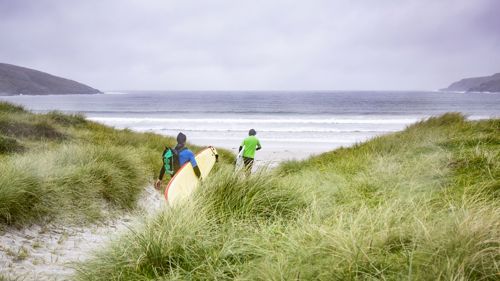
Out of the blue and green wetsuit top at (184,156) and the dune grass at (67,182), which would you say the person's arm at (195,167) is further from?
the dune grass at (67,182)

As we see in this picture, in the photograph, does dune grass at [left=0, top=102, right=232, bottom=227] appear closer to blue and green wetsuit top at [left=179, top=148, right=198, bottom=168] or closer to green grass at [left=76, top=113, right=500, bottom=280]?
blue and green wetsuit top at [left=179, top=148, right=198, bottom=168]

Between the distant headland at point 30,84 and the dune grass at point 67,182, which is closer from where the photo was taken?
the dune grass at point 67,182

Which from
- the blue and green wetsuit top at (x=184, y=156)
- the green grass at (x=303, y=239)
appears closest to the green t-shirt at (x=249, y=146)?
the blue and green wetsuit top at (x=184, y=156)

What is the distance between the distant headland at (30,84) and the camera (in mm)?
133625

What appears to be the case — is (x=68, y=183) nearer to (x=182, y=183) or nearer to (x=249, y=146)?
(x=182, y=183)

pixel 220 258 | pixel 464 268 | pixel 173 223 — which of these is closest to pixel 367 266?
pixel 464 268

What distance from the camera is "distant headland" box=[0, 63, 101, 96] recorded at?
13362cm

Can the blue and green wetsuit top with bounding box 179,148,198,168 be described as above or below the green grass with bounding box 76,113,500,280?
above

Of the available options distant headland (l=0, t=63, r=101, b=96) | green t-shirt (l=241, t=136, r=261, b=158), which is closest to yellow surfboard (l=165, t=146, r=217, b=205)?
green t-shirt (l=241, t=136, r=261, b=158)

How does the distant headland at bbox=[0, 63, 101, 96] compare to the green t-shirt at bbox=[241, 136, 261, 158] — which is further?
the distant headland at bbox=[0, 63, 101, 96]

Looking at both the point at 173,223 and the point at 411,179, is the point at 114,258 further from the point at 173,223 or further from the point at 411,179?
the point at 411,179

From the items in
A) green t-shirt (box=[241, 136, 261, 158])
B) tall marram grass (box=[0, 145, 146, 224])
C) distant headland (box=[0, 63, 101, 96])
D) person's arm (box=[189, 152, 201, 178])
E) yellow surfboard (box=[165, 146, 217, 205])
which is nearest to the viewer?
tall marram grass (box=[0, 145, 146, 224])

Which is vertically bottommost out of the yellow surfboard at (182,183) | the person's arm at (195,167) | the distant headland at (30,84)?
the yellow surfboard at (182,183)

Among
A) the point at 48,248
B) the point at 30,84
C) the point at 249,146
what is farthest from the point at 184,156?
the point at 30,84
